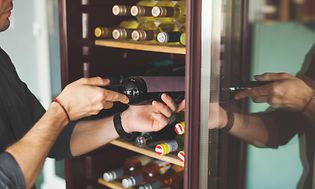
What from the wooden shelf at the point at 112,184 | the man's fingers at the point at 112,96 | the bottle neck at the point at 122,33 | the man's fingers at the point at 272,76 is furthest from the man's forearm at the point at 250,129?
the wooden shelf at the point at 112,184

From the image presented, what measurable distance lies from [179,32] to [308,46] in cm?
42

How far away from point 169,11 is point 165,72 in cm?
27

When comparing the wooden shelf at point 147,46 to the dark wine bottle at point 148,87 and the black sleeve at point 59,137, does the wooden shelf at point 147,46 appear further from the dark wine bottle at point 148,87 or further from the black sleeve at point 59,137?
the black sleeve at point 59,137

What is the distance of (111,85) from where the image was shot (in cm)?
128

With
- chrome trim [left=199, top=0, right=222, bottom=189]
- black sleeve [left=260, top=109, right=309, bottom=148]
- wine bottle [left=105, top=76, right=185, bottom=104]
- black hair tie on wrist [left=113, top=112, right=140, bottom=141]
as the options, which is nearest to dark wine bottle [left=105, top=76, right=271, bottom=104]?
wine bottle [left=105, top=76, right=185, bottom=104]

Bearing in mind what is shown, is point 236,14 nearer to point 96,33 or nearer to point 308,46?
point 308,46

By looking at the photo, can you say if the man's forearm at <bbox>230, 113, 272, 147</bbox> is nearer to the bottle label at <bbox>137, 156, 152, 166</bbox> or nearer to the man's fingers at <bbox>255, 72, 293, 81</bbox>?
the man's fingers at <bbox>255, 72, 293, 81</bbox>

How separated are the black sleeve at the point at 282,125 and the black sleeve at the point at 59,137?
0.68 meters

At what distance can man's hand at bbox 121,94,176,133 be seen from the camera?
1254 mm

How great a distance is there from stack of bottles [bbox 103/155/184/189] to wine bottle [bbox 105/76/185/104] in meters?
0.31

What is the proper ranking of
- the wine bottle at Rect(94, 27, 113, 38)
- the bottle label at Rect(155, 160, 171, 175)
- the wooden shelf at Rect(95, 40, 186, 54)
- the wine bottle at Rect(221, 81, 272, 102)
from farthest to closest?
the bottle label at Rect(155, 160, 171, 175) → the wine bottle at Rect(94, 27, 113, 38) → the wooden shelf at Rect(95, 40, 186, 54) → the wine bottle at Rect(221, 81, 272, 102)

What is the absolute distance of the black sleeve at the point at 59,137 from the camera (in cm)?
137

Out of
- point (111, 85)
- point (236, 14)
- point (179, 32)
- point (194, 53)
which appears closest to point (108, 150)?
point (111, 85)

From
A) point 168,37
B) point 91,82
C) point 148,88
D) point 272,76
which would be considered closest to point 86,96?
point 91,82
